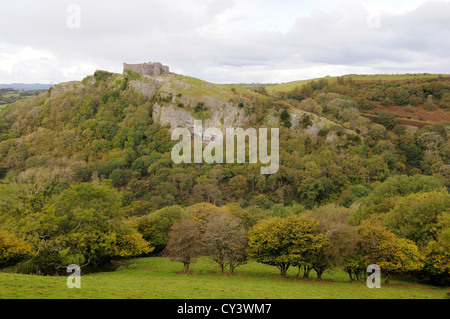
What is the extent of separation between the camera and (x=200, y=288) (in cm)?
2577

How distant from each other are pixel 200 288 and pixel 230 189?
69.4 metres

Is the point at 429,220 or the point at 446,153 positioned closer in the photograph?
the point at 429,220

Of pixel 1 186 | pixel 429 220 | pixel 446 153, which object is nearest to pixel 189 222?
pixel 1 186

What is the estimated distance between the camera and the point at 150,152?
392ft

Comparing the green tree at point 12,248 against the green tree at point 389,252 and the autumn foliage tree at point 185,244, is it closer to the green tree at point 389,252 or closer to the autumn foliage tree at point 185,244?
the autumn foliage tree at point 185,244

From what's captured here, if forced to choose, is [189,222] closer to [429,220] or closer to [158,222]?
[158,222]

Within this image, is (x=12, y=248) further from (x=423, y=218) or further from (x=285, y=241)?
(x=423, y=218)

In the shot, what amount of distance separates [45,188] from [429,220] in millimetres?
48175

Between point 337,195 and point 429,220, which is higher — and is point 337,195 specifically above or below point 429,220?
below

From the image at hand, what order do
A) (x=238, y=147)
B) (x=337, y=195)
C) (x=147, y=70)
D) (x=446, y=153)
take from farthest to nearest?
(x=147, y=70) < (x=238, y=147) < (x=446, y=153) < (x=337, y=195)

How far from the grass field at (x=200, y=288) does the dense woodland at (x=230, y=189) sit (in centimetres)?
223

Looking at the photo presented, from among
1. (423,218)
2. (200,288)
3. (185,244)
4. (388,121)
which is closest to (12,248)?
(185,244)
